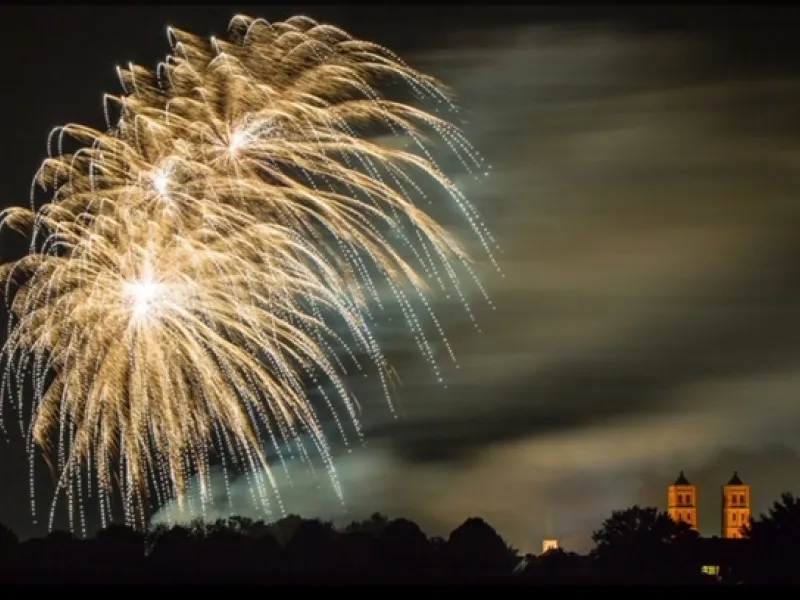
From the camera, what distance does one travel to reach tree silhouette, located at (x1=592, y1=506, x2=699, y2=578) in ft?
386

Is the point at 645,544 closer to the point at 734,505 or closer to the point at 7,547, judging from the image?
the point at 734,505

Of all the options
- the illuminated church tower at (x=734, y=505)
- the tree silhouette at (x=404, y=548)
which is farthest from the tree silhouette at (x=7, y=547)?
the illuminated church tower at (x=734, y=505)

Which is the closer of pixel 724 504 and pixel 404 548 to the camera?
pixel 404 548

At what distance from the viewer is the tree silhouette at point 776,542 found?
107 m

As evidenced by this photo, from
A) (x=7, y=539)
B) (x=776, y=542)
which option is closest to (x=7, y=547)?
(x=7, y=539)

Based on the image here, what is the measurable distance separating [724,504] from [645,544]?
29951mm

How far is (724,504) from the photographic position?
151m

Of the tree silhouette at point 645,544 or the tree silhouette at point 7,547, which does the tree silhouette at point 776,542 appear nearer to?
the tree silhouette at point 645,544

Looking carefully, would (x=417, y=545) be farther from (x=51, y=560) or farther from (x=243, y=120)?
(x=243, y=120)

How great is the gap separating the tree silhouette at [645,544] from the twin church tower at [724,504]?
17.9 m

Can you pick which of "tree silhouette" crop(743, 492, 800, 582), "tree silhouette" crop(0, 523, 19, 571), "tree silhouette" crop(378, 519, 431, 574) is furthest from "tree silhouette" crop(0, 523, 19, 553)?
"tree silhouette" crop(743, 492, 800, 582)

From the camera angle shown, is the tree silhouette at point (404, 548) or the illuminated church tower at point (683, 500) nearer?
the tree silhouette at point (404, 548)

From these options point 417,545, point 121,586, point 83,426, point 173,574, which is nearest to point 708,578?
point 417,545

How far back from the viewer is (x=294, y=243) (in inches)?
1864
